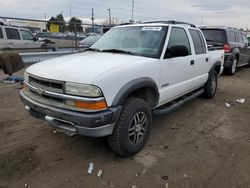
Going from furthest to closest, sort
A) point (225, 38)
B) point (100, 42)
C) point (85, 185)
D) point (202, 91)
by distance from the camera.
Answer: point (225, 38), point (202, 91), point (100, 42), point (85, 185)

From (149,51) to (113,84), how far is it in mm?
1164

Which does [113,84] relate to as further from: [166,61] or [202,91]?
[202,91]

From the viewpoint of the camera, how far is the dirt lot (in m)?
2.83

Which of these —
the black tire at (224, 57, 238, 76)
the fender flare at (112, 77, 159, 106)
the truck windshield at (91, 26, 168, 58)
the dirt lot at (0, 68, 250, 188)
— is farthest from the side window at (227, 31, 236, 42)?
the fender flare at (112, 77, 159, 106)

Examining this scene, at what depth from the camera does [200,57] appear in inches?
195

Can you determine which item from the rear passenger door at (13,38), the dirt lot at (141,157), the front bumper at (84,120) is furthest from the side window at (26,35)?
the front bumper at (84,120)

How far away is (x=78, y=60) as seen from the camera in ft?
10.8

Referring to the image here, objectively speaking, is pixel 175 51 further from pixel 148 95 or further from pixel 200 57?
pixel 200 57

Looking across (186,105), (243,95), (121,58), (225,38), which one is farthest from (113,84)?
(225,38)

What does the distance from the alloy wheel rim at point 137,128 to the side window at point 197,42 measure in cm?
225

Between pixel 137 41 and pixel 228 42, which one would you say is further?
pixel 228 42

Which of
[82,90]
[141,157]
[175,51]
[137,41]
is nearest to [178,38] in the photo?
[175,51]

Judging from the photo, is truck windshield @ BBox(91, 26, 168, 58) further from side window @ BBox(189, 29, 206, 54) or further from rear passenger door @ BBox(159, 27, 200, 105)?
side window @ BBox(189, 29, 206, 54)

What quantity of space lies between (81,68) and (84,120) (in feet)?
2.22
